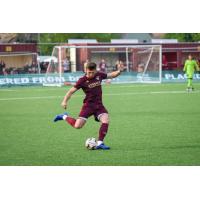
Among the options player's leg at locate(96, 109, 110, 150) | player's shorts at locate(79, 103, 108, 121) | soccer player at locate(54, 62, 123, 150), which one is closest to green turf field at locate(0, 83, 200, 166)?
player's leg at locate(96, 109, 110, 150)

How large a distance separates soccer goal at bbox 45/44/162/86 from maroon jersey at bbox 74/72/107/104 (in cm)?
2075

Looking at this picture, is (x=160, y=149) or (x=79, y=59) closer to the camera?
(x=160, y=149)

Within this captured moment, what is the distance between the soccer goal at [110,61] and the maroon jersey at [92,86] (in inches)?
817

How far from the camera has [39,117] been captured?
606 inches

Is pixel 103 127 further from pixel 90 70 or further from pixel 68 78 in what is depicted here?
pixel 68 78

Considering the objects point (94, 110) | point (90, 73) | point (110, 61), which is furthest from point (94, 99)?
point (110, 61)

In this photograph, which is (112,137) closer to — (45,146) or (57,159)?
(45,146)

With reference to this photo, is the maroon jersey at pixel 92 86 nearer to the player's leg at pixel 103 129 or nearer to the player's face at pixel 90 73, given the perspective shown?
the player's face at pixel 90 73

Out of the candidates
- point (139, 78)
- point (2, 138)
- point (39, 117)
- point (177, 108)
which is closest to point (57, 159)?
point (2, 138)

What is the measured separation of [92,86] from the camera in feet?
33.2

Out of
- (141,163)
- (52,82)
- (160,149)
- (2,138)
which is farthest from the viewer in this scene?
(52,82)

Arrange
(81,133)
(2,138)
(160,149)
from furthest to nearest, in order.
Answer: (81,133), (2,138), (160,149)

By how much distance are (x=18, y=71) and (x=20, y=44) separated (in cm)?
252

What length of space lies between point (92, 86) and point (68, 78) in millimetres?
21267
